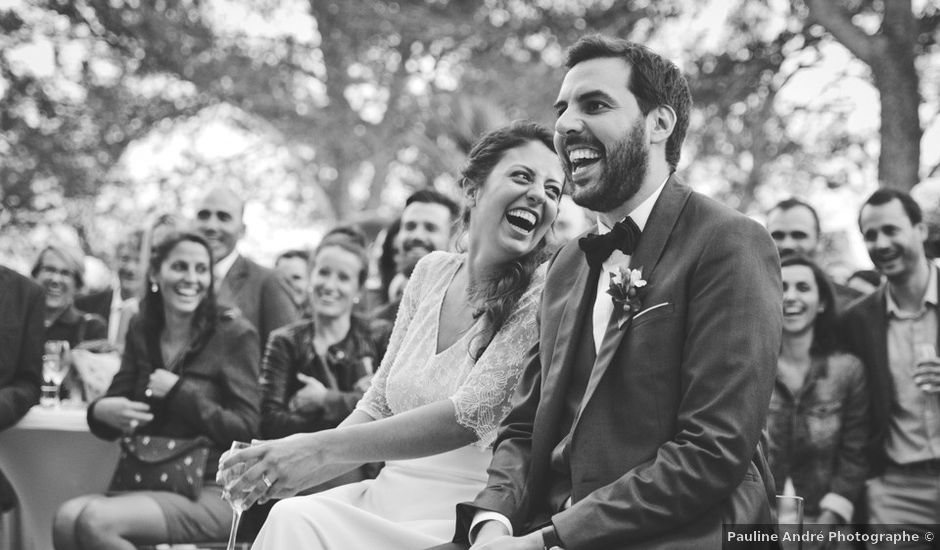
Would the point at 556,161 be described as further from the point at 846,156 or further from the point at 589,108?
the point at 846,156

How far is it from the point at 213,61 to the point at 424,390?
46.7 ft

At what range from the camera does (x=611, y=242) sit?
9.14 feet

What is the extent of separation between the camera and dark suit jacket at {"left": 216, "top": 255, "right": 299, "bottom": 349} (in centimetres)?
627

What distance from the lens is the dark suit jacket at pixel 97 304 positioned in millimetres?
8641

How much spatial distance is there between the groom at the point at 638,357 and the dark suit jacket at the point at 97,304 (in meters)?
6.45

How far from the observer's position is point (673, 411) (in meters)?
2.56

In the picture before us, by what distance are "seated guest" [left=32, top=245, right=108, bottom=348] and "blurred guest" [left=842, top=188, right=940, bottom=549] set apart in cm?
503

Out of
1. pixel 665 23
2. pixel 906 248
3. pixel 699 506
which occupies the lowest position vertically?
pixel 699 506

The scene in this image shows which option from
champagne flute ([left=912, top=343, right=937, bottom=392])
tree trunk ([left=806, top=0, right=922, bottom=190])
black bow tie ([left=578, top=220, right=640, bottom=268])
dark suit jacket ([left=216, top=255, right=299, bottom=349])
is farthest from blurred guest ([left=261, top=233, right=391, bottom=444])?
tree trunk ([left=806, top=0, right=922, bottom=190])

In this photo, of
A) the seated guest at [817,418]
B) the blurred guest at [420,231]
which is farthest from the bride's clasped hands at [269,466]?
the blurred guest at [420,231]

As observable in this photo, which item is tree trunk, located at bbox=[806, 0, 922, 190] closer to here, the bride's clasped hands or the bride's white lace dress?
the bride's white lace dress

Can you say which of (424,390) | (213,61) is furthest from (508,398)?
(213,61)

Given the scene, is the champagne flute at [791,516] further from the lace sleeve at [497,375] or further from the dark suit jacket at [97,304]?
the dark suit jacket at [97,304]

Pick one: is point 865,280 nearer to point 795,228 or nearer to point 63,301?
point 795,228
